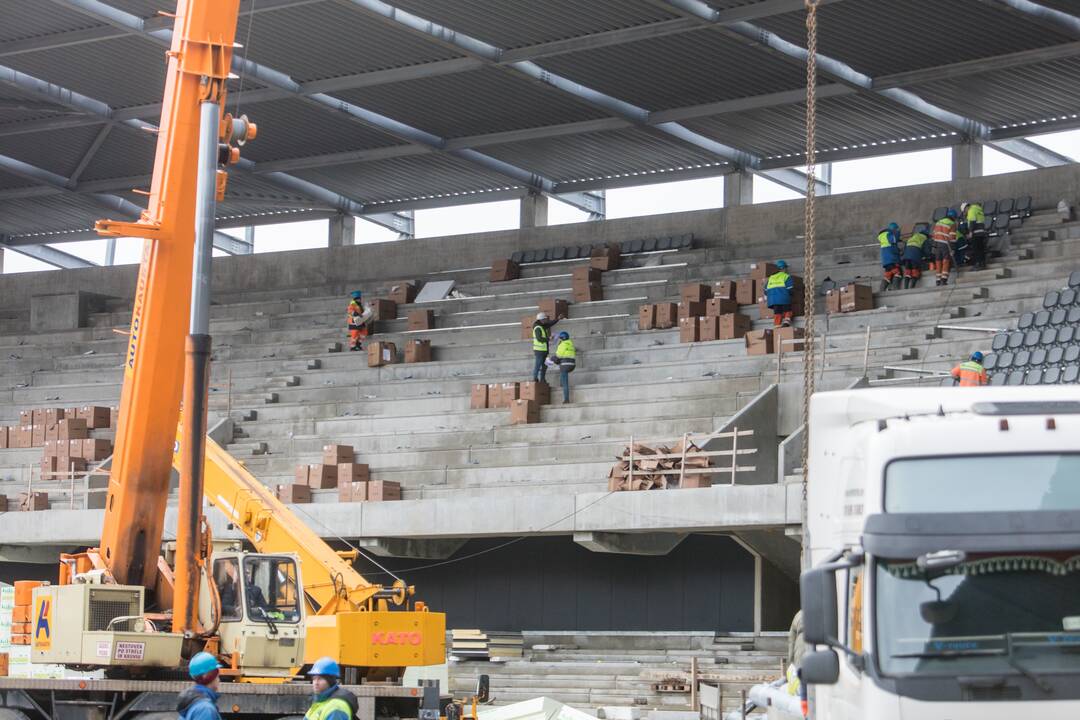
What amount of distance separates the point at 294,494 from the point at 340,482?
876 mm

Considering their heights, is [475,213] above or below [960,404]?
above

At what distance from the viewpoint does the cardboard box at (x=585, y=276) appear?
35656mm

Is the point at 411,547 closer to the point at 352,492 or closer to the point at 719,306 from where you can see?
the point at 352,492

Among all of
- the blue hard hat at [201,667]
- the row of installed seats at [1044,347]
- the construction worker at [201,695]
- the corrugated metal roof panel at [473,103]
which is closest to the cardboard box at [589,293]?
the corrugated metal roof panel at [473,103]

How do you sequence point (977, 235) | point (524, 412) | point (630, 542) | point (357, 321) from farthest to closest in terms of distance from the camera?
point (357, 321) → point (977, 235) → point (524, 412) → point (630, 542)

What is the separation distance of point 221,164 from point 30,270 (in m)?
34.7

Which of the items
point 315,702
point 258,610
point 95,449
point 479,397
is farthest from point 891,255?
point 315,702

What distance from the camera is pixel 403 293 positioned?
38.7m

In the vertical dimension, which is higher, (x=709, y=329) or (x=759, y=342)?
(x=709, y=329)

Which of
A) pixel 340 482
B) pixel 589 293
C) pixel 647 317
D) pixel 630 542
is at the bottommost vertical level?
pixel 630 542

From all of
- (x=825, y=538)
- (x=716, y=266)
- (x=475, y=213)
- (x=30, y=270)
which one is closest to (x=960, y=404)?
(x=825, y=538)

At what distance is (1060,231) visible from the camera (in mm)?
31828

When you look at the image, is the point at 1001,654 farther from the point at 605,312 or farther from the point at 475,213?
the point at 475,213

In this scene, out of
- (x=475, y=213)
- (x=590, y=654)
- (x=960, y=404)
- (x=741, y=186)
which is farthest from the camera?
(x=475, y=213)
